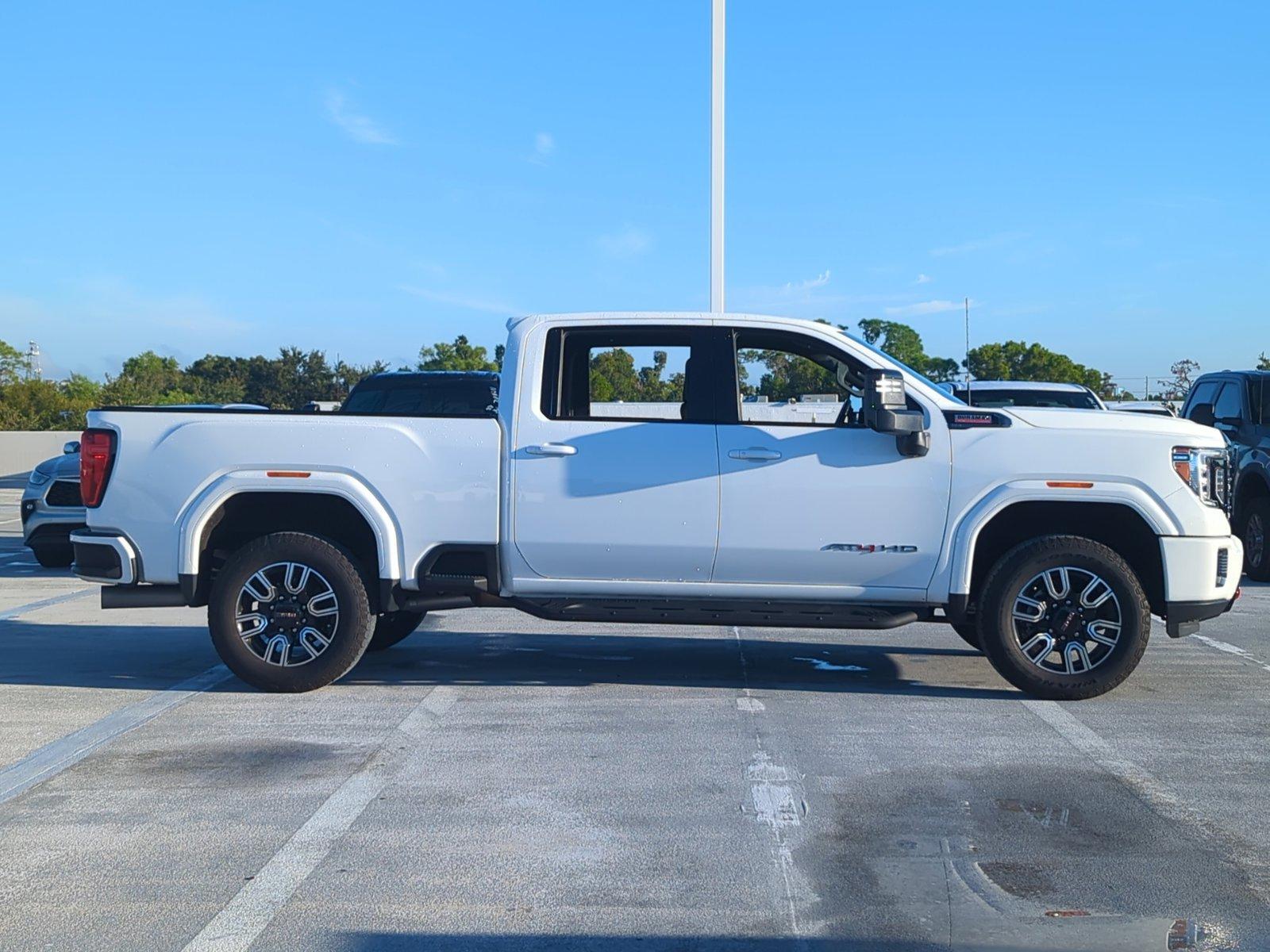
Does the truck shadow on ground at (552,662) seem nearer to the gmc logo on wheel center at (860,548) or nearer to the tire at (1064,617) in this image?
the tire at (1064,617)

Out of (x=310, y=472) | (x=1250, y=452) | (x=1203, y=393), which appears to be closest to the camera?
(x=310, y=472)

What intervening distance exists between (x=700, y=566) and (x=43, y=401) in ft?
166

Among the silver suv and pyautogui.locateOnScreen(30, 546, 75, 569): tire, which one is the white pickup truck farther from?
pyautogui.locateOnScreen(30, 546, 75, 569): tire

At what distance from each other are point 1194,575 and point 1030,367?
117 ft

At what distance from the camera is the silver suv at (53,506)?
13.0m

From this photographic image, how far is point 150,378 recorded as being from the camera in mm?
56344

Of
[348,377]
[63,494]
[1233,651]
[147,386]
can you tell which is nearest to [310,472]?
[1233,651]

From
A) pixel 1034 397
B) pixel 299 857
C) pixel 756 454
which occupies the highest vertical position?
pixel 1034 397

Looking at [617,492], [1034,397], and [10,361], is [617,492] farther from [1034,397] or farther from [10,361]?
[10,361]

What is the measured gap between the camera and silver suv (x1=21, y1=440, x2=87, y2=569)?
13.0 m

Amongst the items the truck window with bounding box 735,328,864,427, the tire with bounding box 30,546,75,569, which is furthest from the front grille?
the truck window with bounding box 735,328,864,427

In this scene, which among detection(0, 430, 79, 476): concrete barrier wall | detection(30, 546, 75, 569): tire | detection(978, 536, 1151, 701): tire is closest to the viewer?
detection(978, 536, 1151, 701): tire

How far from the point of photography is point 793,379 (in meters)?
7.61

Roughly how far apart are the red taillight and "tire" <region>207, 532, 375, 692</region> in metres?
0.83
